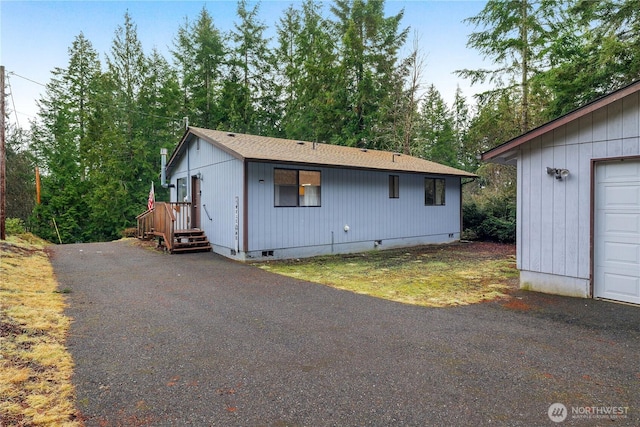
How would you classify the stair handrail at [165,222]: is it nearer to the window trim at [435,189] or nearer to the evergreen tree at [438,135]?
the window trim at [435,189]

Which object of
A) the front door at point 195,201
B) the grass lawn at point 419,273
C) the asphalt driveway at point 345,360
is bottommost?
the grass lawn at point 419,273

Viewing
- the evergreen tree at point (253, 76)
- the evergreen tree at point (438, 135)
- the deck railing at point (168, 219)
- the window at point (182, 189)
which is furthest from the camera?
the evergreen tree at point (438, 135)

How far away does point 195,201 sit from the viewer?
13031mm

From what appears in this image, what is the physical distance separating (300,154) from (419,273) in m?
5.34

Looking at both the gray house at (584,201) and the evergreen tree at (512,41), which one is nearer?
the gray house at (584,201)

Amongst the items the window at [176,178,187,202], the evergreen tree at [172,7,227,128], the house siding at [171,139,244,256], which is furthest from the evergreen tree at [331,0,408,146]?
the house siding at [171,139,244,256]

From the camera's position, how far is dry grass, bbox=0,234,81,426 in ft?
8.16

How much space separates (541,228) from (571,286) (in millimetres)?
1026

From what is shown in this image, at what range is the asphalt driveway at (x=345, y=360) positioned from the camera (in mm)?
2555

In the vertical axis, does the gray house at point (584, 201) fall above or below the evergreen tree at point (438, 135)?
below

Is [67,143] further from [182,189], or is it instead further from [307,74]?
[307,74]

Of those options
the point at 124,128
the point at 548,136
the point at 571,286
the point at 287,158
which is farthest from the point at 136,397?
the point at 124,128

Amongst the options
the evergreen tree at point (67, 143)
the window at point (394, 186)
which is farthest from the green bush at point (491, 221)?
the evergreen tree at point (67, 143)

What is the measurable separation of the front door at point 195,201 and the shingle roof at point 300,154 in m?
1.55
